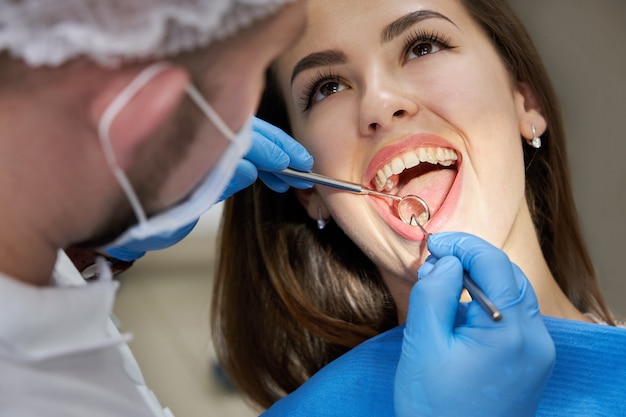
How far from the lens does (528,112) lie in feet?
5.18

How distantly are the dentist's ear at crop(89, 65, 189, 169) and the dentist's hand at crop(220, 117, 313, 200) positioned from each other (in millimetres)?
644

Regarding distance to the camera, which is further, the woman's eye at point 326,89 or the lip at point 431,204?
the woman's eye at point 326,89

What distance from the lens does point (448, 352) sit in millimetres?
1103

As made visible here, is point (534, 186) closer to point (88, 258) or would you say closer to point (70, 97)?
point (88, 258)

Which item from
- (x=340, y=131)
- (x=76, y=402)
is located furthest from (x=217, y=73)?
(x=340, y=131)

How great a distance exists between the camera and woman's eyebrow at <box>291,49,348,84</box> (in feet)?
4.64

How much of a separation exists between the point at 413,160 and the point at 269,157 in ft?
0.88

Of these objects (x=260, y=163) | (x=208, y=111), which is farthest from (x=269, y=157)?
(x=208, y=111)

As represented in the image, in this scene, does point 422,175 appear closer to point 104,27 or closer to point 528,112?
point 528,112

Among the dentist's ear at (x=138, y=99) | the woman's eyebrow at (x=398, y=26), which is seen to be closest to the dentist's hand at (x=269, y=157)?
the woman's eyebrow at (x=398, y=26)

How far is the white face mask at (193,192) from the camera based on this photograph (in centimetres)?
72

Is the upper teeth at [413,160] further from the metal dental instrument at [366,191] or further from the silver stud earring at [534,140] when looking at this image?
the silver stud earring at [534,140]

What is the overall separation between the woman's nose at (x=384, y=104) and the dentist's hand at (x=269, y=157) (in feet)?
0.45

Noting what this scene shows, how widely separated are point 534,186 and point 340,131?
1.89ft
